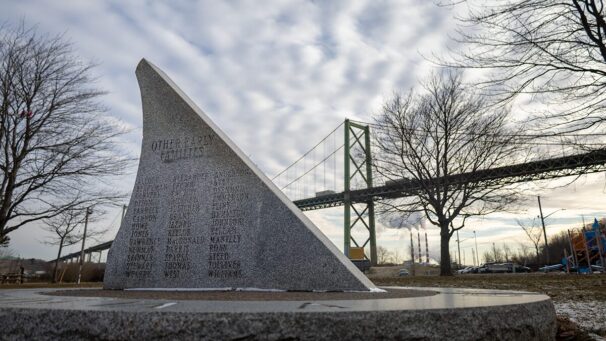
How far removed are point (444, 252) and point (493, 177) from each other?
12.6ft

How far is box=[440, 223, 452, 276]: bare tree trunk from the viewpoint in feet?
45.9

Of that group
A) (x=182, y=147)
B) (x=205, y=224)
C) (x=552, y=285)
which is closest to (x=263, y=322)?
(x=205, y=224)

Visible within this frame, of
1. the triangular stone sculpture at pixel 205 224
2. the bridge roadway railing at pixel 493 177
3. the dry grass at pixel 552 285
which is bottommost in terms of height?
the dry grass at pixel 552 285

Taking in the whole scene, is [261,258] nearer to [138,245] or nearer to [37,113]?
[138,245]

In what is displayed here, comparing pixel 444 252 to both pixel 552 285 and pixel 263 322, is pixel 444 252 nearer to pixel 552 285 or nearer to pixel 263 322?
pixel 552 285

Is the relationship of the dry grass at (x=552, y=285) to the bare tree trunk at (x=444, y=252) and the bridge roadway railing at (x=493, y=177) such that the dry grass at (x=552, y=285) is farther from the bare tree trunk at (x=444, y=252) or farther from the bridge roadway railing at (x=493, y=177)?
the bare tree trunk at (x=444, y=252)

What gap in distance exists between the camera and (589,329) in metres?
3.13

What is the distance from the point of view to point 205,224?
440cm

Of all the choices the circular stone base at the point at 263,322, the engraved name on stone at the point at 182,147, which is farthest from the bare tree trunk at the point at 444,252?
the circular stone base at the point at 263,322

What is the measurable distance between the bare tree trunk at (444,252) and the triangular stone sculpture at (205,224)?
36.8 feet

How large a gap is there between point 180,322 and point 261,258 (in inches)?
86.6

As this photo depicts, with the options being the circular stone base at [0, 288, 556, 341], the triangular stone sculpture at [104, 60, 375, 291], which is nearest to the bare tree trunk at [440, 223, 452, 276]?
the triangular stone sculpture at [104, 60, 375, 291]

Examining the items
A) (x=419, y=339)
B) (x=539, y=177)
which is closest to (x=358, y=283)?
(x=419, y=339)

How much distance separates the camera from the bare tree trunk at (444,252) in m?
14.0
